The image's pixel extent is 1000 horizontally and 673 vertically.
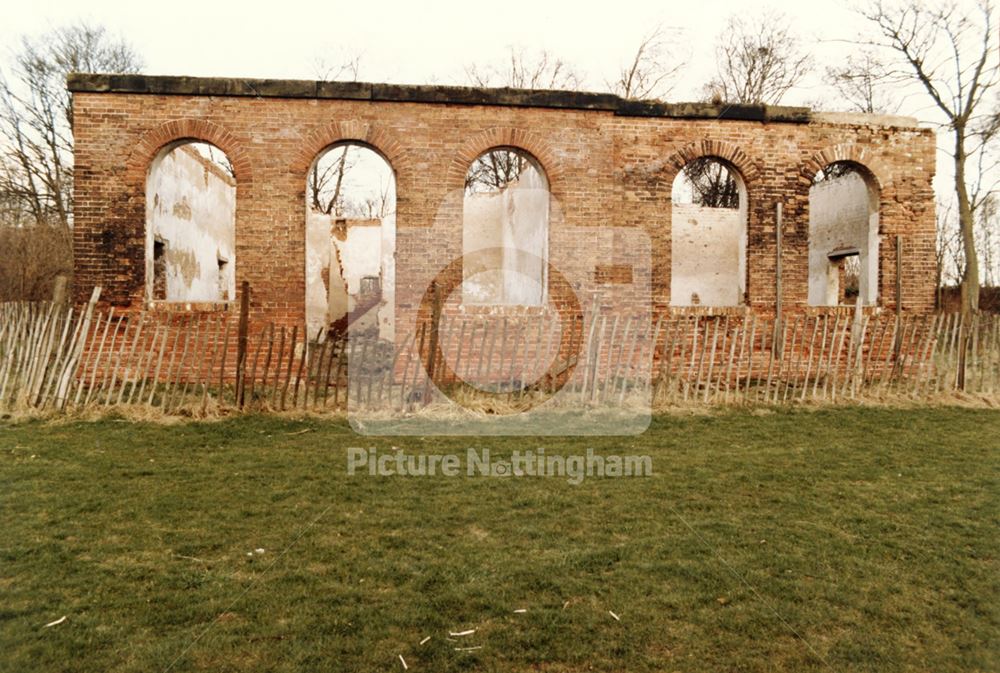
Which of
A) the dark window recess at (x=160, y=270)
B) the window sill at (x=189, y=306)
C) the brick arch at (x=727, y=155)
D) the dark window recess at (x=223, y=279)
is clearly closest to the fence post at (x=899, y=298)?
the brick arch at (x=727, y=155)

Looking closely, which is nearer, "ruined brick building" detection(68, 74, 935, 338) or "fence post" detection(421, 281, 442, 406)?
"fence post" detection(421, 281, 442, 406)

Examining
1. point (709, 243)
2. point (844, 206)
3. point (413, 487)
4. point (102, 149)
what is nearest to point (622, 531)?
point (413, 487)

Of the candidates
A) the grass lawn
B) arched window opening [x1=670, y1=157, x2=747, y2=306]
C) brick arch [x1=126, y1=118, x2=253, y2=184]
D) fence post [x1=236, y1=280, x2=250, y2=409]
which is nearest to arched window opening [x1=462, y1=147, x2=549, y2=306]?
arched window opening [x1=670, y1=157, x2=747, y2=306]

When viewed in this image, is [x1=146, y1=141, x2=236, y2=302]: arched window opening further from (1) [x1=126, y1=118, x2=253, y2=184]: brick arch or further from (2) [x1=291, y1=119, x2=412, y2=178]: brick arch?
(2) [x1=291, y1=119, x2=412, y2=178]: brick arch

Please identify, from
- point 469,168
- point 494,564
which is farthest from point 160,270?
point 494,564

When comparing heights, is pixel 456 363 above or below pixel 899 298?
below

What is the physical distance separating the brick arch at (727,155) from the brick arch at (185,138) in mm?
6983

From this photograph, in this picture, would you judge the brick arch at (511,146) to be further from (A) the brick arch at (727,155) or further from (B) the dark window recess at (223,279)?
(B) the dark window recess at (223,279)

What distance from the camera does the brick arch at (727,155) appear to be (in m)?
11.3

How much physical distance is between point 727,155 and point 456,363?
604 centimetres

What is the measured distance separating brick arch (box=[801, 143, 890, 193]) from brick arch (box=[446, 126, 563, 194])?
14.5 ft

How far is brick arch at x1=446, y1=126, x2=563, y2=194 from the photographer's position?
10.8 meters

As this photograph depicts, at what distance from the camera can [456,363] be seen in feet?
30.4

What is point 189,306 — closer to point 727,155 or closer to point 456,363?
point 456,363
